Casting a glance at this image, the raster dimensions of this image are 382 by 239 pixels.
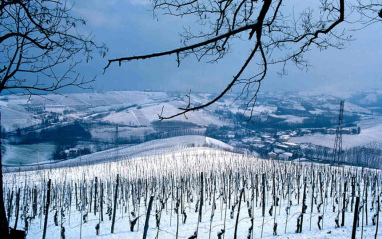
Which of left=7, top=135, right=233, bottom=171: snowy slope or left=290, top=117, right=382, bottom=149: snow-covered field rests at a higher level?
left=290, top=117, right=382, bottom=149: snow-covered field

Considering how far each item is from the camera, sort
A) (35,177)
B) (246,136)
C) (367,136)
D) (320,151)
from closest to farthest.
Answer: (35,177) → (320,151) → (367,136) → (246,136)

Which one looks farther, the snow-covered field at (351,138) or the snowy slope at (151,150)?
the snow-covered field at (351,138)

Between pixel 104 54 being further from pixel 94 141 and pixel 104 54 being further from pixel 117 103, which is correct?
pixel 117 103

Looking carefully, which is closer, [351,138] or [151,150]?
[151,150]

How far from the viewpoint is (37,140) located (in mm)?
59375

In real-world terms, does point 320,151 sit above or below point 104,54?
below

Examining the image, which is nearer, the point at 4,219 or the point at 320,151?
the point at 4,219

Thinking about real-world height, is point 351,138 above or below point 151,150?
above

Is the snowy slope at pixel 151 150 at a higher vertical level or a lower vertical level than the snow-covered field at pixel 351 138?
lower

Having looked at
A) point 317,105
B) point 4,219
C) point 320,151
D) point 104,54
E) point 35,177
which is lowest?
point 35,177

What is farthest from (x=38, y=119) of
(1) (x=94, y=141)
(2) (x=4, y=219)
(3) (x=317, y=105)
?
(3) (x=317, y=105)

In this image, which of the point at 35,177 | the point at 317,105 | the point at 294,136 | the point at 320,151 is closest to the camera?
the point at 35,177

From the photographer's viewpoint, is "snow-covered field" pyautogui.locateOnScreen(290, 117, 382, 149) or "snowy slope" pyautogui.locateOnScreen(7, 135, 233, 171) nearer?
"snowy slope" pyautogui.locateOnScreen(7, 135, 233, 171)

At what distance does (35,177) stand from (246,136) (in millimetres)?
51104
